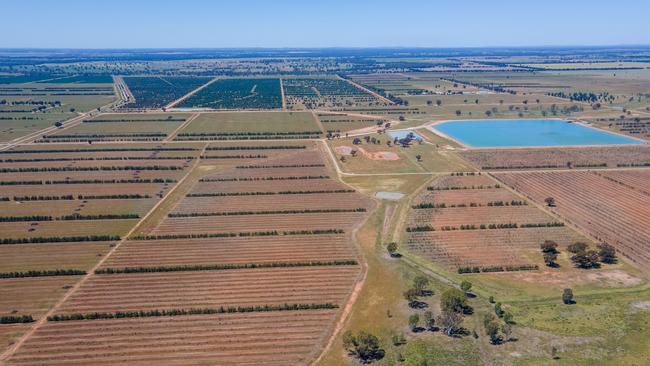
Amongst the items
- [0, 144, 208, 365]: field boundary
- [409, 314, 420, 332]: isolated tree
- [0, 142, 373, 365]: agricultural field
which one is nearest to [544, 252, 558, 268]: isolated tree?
[409, 314, 420, 332]: isolated tree

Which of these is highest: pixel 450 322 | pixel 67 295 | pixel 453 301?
pixel 453 301

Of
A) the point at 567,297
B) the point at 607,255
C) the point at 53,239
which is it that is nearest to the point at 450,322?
the point at 567,297

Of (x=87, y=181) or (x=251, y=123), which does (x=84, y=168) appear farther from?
(x=251, y=123)

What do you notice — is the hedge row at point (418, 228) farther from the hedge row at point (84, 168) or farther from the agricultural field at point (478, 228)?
the hedge row at point (84, 168)

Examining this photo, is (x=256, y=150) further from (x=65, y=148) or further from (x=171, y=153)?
(x=65, y=148)

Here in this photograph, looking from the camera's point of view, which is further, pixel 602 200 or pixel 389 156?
pixel 389 156

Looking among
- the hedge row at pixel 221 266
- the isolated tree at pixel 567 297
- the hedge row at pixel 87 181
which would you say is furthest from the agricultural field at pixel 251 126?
the isolated tree at pixel 567 297
